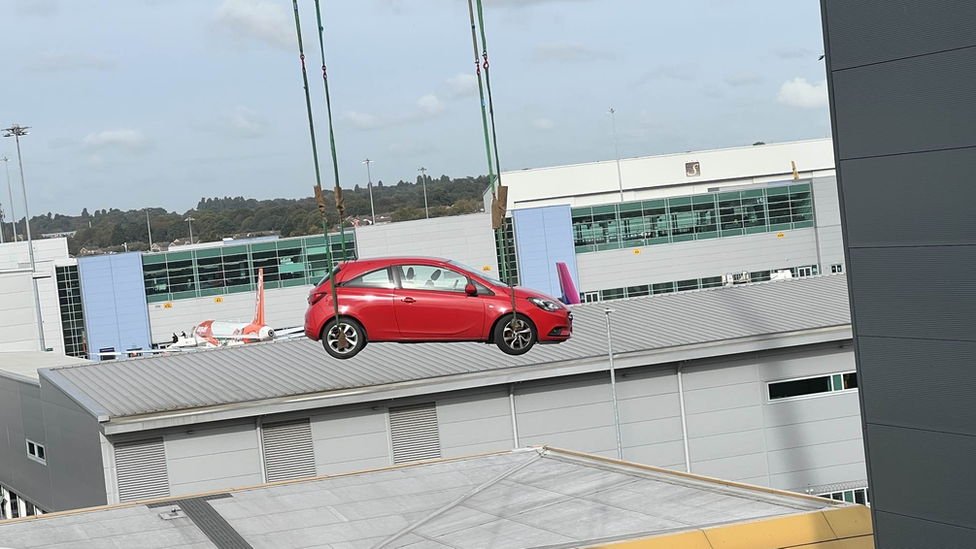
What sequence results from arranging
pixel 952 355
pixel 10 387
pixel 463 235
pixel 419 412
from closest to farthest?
pixel 952 355
pixel 419 412
pixel 10 387
pixel 463 235

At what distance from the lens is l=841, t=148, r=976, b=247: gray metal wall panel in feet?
28.0

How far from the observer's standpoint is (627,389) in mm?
29375

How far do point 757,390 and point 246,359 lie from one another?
15.3 m

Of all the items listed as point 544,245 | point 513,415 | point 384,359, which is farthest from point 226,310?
point 513,415

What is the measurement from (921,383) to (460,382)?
64.6 feet

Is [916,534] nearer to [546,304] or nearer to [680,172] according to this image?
[546,304]

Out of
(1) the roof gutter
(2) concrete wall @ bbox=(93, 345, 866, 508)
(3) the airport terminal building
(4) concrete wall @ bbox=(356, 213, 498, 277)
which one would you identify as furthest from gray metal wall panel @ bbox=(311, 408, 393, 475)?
(4) concrete wall @ bbox=(356, 213, 498, 277)

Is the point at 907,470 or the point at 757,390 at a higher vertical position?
the point at 907,470

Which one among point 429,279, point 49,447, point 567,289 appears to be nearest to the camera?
point 429,279

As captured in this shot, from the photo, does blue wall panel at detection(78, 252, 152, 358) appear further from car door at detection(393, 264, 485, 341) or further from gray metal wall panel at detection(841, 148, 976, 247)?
gray metal wall panel at detection(841, 148, 976, 247)

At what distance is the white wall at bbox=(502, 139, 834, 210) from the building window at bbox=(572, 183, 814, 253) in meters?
45.8

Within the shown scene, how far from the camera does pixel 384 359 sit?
29875 mm

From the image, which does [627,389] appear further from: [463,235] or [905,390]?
[463,235]

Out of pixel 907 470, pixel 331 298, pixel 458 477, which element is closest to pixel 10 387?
pixel 458 477
